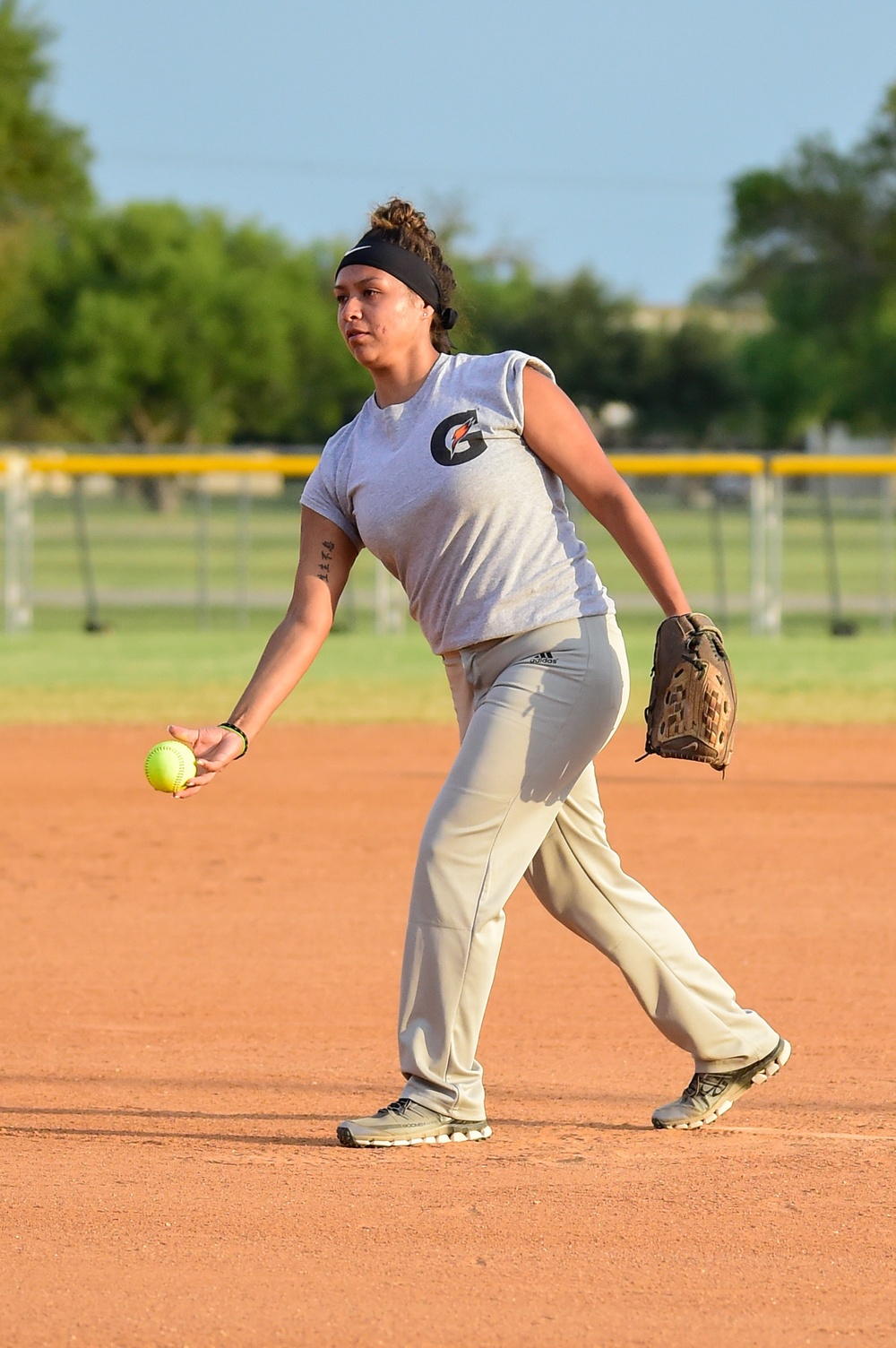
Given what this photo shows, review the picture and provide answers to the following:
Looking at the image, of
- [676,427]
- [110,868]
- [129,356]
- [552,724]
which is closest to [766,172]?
[676,427]

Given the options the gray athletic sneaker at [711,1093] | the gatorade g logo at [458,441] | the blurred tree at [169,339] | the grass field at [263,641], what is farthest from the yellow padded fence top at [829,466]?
the blurred tree at [169,339]

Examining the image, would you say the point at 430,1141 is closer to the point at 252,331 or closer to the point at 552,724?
the point at 552,724

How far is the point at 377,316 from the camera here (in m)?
4.07

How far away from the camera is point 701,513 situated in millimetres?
43375

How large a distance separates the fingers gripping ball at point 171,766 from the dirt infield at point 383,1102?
2.78 ft

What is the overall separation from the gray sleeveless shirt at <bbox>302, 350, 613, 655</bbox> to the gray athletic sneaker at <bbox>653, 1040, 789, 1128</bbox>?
3.88ft

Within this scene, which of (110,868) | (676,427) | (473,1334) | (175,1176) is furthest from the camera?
(676,427)

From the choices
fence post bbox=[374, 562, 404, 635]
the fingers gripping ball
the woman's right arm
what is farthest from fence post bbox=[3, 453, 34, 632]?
the fingers gripping ball

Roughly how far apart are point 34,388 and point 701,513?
78.2 ft

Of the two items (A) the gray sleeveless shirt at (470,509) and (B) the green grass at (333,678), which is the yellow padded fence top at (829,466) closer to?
(B) the green grass at (333,678)

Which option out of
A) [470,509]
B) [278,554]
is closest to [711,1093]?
[470,509]

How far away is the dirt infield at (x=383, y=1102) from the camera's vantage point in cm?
325

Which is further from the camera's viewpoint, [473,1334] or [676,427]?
[676,427]

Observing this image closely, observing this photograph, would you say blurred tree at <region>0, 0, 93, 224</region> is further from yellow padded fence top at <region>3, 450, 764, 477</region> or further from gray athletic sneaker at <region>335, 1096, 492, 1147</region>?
gray athletic sneaker at <region>335, 1096, 492, 1147</region>
